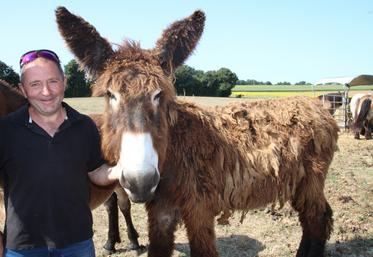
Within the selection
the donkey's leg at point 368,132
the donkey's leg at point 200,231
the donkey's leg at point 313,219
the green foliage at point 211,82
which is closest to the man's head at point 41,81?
the donkey's leg at point 200,231

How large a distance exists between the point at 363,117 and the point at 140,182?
16.4m

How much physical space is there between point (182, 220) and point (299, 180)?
1.67 m

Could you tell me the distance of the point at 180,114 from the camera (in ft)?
12.3

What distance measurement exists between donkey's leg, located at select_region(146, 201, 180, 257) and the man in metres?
→ 1.10

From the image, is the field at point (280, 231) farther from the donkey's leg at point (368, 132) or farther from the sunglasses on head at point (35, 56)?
the donkey's leg at point (368, 132)

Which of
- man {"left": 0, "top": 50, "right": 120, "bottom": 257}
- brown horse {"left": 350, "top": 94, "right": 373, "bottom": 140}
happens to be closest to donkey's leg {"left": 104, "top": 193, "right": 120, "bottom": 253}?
man {"left": 0, "top": 50, "right": 120, "bottom": 257}

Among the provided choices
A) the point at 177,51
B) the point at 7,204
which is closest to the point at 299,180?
the point at 177,51

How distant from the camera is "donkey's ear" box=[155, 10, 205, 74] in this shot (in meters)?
3.26

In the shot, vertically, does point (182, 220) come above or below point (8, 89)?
below

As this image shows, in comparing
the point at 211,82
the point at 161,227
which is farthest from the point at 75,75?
the point at 211,82

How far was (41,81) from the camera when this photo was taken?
2404 millimetres

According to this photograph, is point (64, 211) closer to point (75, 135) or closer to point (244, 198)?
point (75, 135)

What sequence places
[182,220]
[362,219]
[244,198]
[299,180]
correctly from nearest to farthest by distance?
[182,220] < [244,198] < [299,180] < [362,219]

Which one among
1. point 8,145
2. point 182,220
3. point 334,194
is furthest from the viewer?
point 334,194
